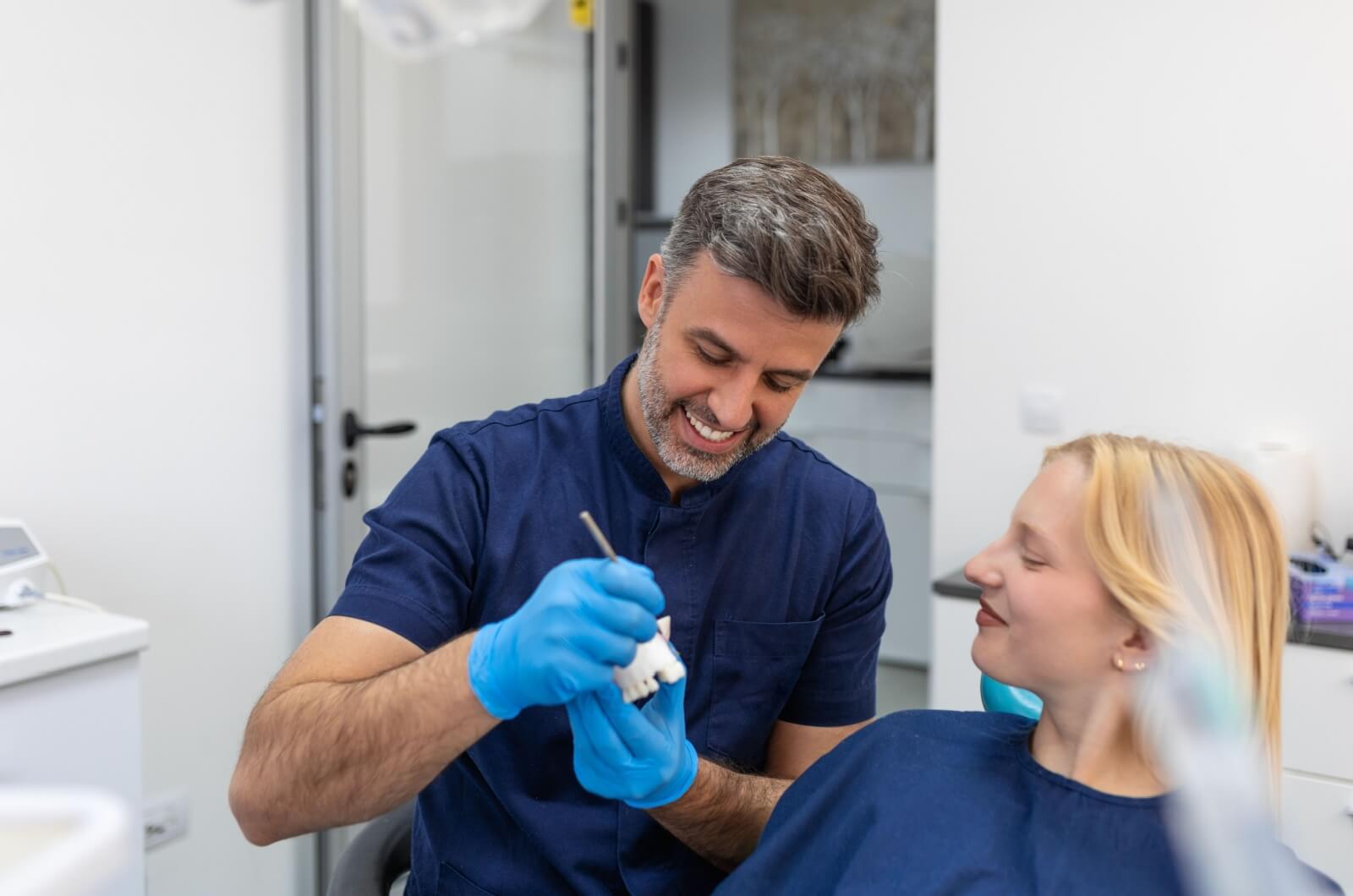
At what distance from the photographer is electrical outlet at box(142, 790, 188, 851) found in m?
2.14

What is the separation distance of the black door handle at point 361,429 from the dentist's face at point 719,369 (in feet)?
4.06

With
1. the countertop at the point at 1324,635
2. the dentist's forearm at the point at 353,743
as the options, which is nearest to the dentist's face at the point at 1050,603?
the dentist's forearm at the point at 353,743

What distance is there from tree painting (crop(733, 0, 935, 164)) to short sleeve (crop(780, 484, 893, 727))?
3.27m

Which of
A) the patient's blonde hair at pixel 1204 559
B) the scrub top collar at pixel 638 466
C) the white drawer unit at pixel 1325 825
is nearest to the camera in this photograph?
the patient's blonde hair at pixel 1204 559

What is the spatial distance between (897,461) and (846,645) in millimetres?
2640

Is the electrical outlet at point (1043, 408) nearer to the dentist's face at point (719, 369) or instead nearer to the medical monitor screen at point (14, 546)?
the dentist's face at point (719, 369)

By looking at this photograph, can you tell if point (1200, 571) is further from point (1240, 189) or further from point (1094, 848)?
point (1240, 189)

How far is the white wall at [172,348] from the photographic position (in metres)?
1.92

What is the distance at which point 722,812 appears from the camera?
4.00 feet

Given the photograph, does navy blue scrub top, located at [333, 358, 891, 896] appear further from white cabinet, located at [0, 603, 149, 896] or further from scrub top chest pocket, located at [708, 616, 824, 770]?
white cabinet, located at [0, 603, 149, 896]

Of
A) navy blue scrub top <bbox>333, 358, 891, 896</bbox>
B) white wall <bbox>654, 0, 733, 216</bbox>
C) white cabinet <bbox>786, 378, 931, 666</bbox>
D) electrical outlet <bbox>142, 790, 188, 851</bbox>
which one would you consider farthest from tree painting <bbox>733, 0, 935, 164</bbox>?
navy blue scrub top <bbox>333, 358, 891, 896</bbox>

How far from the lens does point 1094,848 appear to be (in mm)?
1087

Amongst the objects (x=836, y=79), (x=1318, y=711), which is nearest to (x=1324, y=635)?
(x=1318, y=711)

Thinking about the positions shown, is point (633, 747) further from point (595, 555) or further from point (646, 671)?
point (595, 555)
